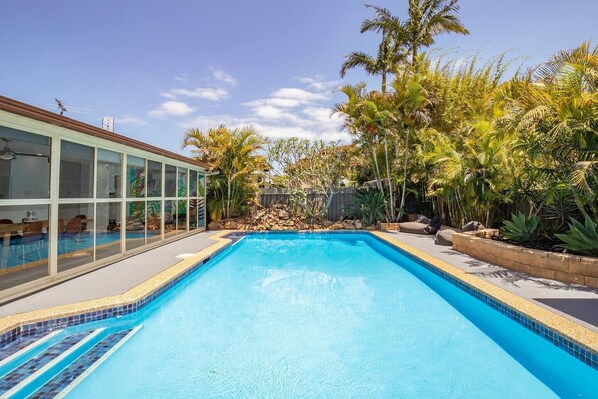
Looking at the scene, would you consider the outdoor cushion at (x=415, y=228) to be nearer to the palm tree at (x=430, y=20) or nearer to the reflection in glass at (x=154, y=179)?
the palm tree at (x=430, y=20)

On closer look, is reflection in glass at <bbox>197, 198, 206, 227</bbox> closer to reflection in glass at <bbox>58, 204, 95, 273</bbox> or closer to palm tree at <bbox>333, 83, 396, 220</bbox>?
reflection in glass at <bbox>58, 204, 95, 273</bbox>

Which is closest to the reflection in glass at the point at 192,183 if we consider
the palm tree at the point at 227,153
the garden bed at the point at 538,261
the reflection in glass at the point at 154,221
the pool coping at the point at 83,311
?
the palm tree at the point at 227,153

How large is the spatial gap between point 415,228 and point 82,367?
10.3m

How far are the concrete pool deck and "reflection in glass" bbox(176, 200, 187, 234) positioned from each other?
2741mm

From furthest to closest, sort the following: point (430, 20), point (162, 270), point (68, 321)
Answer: point (430, 20) → point (162, 270) → point (68, 321)

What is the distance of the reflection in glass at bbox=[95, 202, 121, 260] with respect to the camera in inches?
238

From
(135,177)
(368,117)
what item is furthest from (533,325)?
(368,117)

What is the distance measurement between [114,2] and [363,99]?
856cm

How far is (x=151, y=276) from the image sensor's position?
530cm

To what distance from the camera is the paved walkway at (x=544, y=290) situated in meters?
3.70

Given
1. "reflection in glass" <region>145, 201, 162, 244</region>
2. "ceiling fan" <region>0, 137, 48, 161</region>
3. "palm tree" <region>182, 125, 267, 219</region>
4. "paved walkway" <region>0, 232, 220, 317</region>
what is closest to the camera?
"paved walkway" <region>0, 232, 220, 317</region>

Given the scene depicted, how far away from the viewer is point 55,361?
300 centimetres

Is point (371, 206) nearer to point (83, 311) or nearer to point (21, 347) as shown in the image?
point (83, 311)

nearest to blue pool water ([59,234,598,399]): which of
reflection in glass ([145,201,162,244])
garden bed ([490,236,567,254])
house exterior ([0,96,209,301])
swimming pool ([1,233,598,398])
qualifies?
swimming pool ([1,233,598,398])
